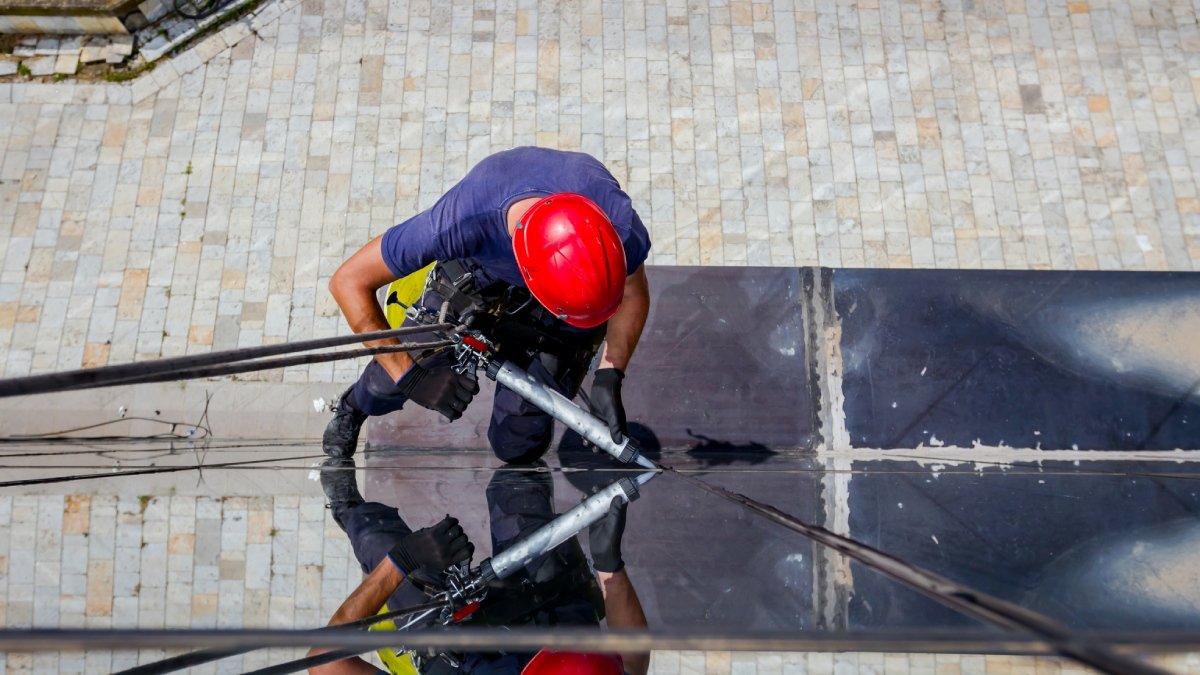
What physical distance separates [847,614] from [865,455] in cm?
187

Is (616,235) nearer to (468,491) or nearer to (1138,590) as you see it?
(468,491)

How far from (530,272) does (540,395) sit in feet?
1.54

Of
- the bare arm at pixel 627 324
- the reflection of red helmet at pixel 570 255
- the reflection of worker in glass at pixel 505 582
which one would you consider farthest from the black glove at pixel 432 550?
the bare arm at pixel 627 324

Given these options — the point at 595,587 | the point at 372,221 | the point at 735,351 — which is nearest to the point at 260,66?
the point at 372,221

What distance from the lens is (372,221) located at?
230 inches

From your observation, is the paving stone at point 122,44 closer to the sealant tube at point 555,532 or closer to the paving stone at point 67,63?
the paving stone at point 67,63

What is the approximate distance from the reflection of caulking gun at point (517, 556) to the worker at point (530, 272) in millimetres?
735

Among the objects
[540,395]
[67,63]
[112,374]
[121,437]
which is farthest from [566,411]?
[67,63]

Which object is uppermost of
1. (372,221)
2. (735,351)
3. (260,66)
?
(260,66)

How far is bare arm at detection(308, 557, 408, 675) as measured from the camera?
5.94ft

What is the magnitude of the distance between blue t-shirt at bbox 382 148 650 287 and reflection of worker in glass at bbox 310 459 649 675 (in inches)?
42.2

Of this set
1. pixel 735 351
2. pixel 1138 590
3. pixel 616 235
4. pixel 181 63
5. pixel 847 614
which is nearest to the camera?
pixel 847 614

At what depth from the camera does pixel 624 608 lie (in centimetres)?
209

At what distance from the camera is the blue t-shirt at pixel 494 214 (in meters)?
3.40
